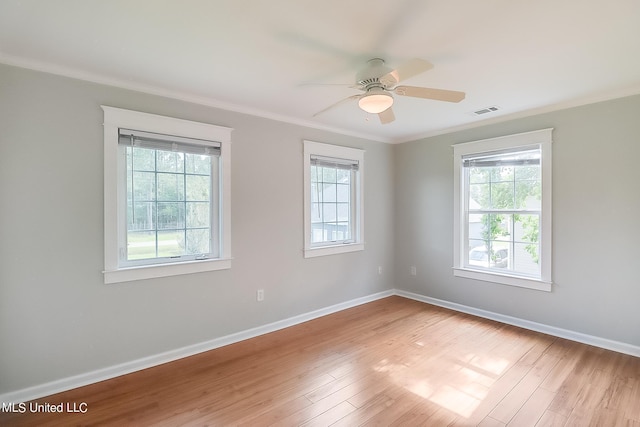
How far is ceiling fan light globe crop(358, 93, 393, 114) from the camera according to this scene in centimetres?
207

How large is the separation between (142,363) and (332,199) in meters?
2.71

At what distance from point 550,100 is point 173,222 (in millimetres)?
3885

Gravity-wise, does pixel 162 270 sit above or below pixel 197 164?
below

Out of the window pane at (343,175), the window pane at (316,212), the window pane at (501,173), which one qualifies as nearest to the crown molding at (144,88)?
the window pane at (343,175)

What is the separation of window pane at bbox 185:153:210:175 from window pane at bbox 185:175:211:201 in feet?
0.16

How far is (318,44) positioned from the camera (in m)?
1.98

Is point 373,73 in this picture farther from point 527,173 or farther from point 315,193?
point 527,173

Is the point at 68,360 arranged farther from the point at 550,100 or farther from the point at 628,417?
the point at 550,100

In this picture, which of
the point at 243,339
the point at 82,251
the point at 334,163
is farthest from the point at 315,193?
the point at 82,251

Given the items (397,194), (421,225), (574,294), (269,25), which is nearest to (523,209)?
(574,294)

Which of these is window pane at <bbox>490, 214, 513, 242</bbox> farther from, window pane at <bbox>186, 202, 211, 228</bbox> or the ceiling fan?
window pane at <bbox>186, 202, 211, 228</bbox>

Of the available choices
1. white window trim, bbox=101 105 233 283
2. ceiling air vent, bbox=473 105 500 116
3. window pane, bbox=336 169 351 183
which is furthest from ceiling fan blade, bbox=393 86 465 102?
window pane, bbox=336 169 351 183

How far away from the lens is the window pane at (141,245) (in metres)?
2.64

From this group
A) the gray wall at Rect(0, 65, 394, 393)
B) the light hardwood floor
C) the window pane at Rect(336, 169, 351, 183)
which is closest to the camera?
the light hardwood floor
